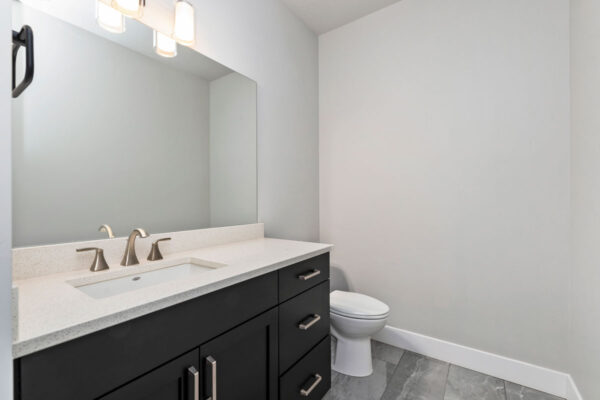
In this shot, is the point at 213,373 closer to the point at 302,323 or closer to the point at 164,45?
the point at 302,323

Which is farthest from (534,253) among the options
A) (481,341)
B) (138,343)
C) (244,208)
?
(138,343)

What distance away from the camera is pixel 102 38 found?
117cm

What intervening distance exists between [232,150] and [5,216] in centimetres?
132

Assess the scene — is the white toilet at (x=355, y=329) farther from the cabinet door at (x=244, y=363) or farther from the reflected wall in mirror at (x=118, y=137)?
the reflected wall in mirror at (x=118, y=137)

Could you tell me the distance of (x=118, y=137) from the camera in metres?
1.21

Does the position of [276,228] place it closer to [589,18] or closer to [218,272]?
[218,272]

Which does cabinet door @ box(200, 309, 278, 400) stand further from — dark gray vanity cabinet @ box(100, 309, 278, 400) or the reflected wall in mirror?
the reflected wall in mirror

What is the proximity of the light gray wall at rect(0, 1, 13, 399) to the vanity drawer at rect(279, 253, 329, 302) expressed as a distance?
0.84 m

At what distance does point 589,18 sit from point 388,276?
1816 millimetres

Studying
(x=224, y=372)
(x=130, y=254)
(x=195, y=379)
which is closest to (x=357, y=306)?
(x=224, y=372)

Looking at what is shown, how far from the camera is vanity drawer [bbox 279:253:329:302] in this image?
1217mm

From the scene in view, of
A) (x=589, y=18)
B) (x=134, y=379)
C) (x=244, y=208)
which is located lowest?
(x=134, y=379)

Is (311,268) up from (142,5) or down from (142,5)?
down

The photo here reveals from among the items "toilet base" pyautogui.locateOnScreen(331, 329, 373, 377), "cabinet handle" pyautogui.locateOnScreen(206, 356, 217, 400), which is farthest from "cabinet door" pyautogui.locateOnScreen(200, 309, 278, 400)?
"toilet base" pyautogui.locateOnScreen(331, 329, 373, 377)
